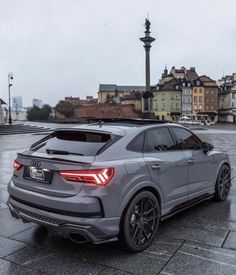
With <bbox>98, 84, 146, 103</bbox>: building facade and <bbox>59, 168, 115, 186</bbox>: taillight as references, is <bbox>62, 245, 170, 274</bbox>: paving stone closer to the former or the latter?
<bbox>59, 168, 115, 186</bbox>: taillight

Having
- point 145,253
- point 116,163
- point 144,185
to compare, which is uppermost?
point 116,163

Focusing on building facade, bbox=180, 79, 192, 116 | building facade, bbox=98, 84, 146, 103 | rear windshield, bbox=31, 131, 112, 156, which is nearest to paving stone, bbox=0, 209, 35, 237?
rear windshield, bbox=31, 131, 112, 156

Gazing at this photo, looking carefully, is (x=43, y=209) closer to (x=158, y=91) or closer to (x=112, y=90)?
(x=158, y=91)

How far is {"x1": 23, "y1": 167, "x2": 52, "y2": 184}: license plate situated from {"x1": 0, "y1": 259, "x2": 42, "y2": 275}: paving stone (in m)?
0.98

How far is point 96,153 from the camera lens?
4.00 metres

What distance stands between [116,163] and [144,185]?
0.53m

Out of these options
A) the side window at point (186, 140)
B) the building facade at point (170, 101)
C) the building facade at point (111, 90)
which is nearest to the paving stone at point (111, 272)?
the side window at point (186, 140)

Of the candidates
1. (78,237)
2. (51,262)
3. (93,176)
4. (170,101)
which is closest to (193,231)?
(78,237)

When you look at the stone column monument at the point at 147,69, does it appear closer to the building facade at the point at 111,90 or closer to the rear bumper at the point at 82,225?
the rear bumper at the point at 82,225

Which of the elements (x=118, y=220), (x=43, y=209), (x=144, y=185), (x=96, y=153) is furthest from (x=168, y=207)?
(x=43, y=209)

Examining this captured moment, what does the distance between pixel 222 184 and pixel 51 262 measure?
12.5 ft

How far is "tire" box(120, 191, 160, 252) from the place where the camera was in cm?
402

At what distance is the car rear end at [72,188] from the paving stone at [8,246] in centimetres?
37

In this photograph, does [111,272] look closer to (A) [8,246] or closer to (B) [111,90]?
(A) [8,246]
